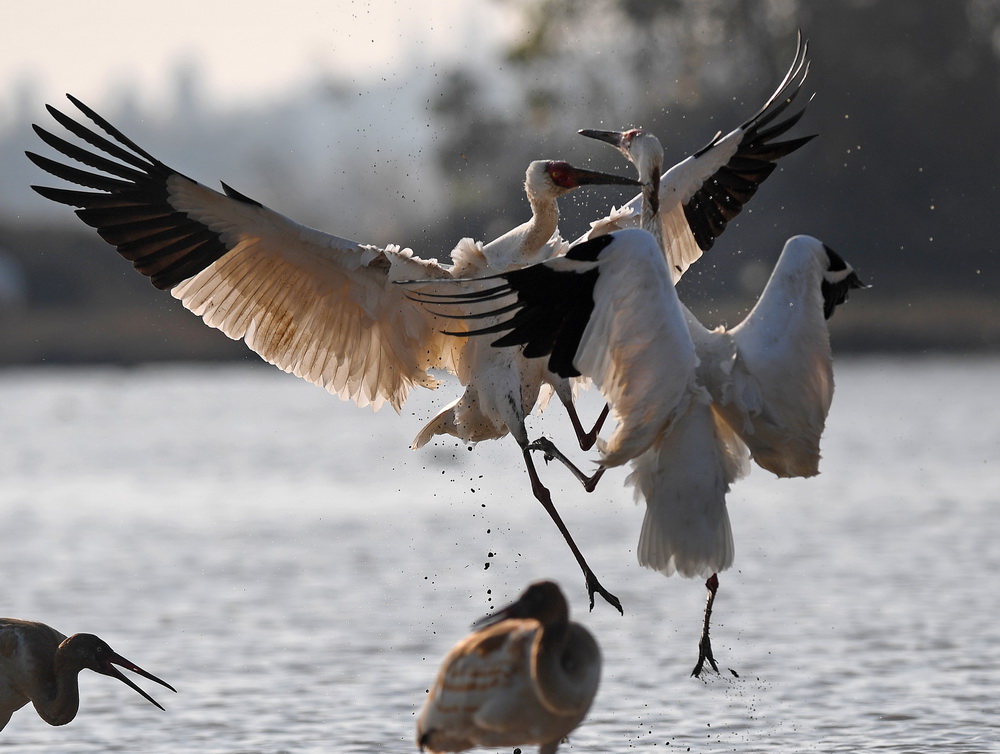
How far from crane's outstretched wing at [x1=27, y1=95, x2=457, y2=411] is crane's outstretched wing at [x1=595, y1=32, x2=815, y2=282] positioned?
141cm

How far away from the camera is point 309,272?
7.36 meters

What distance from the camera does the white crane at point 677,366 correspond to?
5.91 metres

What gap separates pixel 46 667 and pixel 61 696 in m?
0.17

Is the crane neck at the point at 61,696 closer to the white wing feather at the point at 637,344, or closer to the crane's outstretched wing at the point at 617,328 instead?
the crane's outstretched wing at the point at 617,328

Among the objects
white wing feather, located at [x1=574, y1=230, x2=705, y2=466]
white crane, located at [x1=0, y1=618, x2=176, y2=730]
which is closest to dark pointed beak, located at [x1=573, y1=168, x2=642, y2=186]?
white wing feather, located at [x1=574, y1=230, x2=705, y2=466]

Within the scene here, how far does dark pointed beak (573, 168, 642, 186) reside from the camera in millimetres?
7000

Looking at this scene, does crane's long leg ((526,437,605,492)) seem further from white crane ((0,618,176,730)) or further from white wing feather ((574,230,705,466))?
white crane ((0,618,176,730))

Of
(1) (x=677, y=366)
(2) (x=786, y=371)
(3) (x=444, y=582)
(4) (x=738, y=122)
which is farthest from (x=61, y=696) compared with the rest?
(4) (x=738, y=122)

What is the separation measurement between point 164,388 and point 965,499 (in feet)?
45.5

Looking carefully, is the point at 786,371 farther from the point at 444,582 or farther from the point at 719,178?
the point at 444,582

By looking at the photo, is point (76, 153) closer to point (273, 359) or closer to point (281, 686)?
point (273, 359)

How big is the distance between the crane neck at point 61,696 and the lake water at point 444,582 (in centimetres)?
56

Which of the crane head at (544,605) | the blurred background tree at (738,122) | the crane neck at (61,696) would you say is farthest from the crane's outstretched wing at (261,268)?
the blurred background tree at (738,122)

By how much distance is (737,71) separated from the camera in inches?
1346
